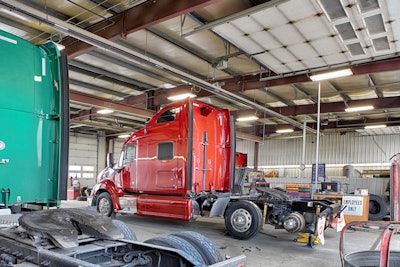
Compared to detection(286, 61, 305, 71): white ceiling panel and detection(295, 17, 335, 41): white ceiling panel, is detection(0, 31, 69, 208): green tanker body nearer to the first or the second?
detection(295, 17, 335, 41): white ceiling panel

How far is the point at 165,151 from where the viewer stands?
796 centimetres

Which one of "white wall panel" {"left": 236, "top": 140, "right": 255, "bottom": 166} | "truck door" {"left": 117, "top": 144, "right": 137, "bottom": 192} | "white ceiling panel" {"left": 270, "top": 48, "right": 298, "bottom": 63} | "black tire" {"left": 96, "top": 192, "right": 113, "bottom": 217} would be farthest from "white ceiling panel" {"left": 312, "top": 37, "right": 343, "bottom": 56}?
"white wall panel" {"left": 236, "top": 140, "right": 255, "bottom": 166}

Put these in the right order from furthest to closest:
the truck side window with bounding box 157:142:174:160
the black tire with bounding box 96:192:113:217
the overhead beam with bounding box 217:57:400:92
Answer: the black tire with bounding box 96:192:113:217
the overhead beam with bounding box 217:57:400:92
the truck side window with bounding box 157:142:174:160

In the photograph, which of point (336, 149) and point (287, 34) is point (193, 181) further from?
point (336, 149)

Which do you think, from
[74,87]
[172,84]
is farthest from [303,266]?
[74,87]

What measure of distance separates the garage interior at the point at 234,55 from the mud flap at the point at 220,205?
60 cm

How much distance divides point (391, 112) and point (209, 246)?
15.7 meters

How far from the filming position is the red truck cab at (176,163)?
7.48 m

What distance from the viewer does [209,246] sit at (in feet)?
9.54

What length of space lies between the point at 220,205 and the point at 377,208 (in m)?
7.62

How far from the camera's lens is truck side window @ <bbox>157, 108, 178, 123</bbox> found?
7887 millimetres

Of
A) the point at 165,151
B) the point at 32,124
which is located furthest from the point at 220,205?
the point at 32,124

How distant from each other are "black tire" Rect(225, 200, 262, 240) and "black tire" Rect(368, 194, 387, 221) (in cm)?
700

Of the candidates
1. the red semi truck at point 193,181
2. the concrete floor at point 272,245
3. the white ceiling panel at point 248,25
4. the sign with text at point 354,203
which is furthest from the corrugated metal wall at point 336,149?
the white ceiling panel at point 248,25
